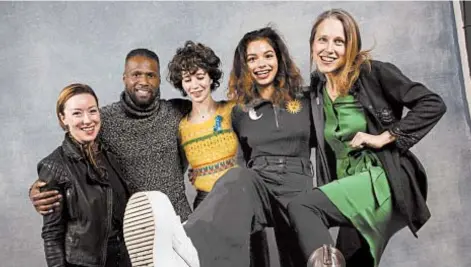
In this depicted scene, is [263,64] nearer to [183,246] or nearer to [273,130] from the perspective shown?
[273,130]

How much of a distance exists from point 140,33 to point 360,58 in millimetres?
962

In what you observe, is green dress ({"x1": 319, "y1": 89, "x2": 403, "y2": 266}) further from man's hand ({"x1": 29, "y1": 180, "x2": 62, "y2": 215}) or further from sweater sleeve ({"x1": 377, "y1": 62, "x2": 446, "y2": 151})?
man's hand ({"x1": 29, "y1": 180, "x2": 62, "y2": 215})

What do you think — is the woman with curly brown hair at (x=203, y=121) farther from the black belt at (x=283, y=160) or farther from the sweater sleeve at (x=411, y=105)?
the sweater sleeve at (x=411, y=105)

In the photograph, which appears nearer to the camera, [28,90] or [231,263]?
[231,263]

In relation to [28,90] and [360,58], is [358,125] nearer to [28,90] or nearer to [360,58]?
[360,58]

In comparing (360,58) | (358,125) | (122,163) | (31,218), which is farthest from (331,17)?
(31,218)

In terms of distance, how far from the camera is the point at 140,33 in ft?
11.1

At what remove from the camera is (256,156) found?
312 centimetres

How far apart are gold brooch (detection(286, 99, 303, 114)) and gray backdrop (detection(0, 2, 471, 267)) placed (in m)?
0.14

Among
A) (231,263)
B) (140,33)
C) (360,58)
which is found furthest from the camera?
(140,33)

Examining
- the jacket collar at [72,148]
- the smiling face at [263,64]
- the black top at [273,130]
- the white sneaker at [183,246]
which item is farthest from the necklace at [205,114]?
the white sneaker at [183,246]

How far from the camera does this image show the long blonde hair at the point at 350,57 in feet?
10.3

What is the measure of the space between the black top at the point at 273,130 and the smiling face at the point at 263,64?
92 millimetres

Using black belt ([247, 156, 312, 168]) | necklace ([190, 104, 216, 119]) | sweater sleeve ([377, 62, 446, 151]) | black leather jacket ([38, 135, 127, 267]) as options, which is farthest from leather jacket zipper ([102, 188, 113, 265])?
sweater sleeve ([377, 62, 446, 151])
